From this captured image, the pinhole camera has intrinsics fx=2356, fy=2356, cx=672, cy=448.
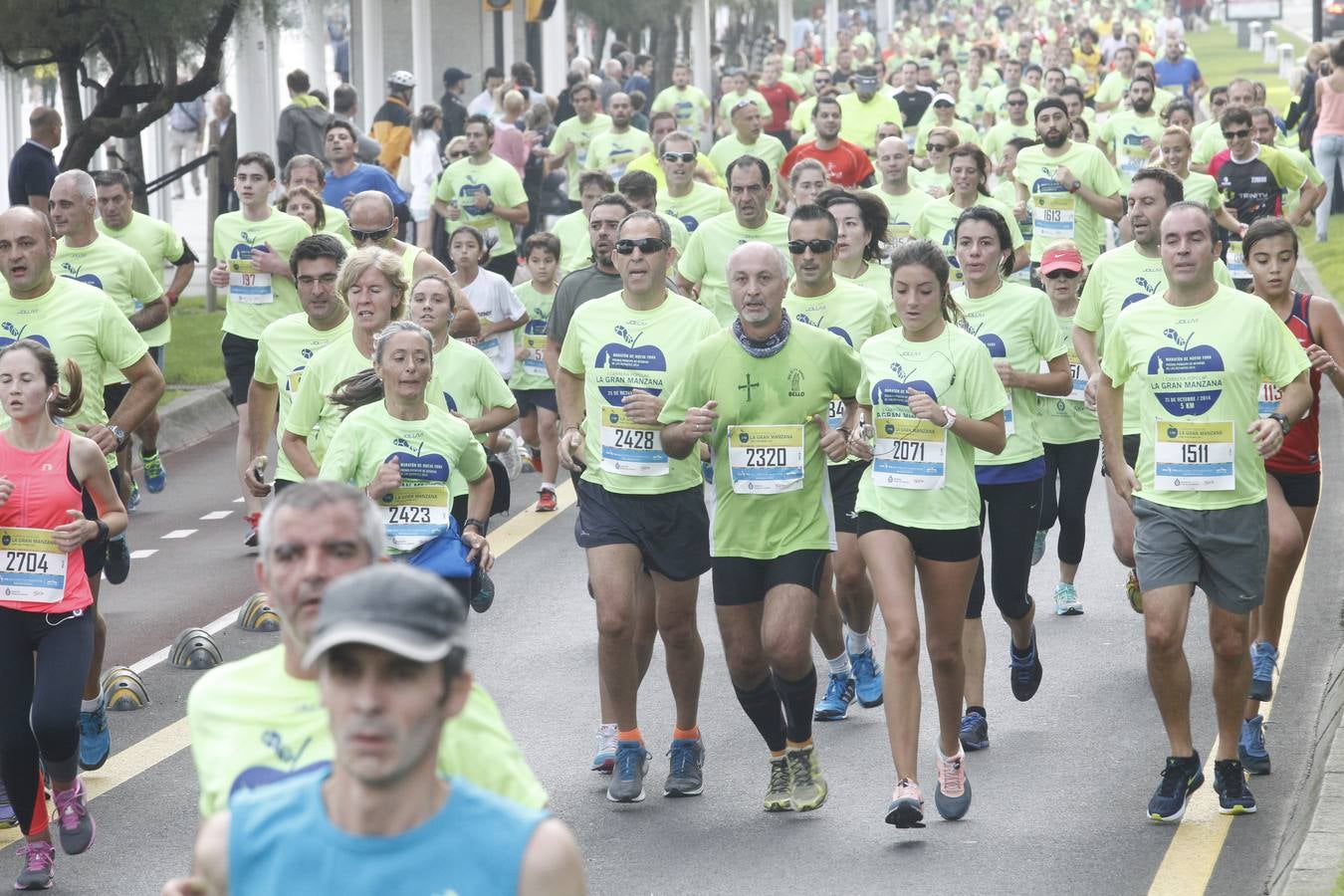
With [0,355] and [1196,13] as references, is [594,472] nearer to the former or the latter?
[0,355]

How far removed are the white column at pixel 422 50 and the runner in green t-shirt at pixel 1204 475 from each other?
2380cm

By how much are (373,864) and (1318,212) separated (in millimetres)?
22997

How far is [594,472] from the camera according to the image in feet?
26.3

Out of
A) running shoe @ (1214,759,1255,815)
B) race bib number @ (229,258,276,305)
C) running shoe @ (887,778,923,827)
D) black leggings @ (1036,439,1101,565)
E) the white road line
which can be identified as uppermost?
race bib number @ (229,258,276,305)

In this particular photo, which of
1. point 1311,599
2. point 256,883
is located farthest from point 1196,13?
point 256,883

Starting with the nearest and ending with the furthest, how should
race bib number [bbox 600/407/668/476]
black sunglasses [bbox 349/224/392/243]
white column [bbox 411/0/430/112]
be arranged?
1. race bib number [bbox 600/407/668/476]
2. black sunglasses [bbox 349/224/392/243]
3. white column [bbox 411/0/430/112]

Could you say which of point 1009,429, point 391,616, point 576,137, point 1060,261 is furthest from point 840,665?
point 576,137

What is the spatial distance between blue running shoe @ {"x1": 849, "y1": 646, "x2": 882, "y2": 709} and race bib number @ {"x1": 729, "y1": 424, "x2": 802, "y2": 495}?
1736mm

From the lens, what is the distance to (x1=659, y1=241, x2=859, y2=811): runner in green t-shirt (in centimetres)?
741

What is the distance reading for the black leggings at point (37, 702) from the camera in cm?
685

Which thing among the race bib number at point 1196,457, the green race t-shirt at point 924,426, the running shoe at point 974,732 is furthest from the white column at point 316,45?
the race bib number at point 1196,457

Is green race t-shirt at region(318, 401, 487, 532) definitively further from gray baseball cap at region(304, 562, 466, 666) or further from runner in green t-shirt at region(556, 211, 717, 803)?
gray baseball cap at region(304, 562, 466, 666)

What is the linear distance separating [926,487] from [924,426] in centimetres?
20

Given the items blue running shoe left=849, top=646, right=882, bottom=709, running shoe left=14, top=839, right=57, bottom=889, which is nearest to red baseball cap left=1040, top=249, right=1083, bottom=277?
blue running shoe left=849, top=646, right=882, bottom=709
